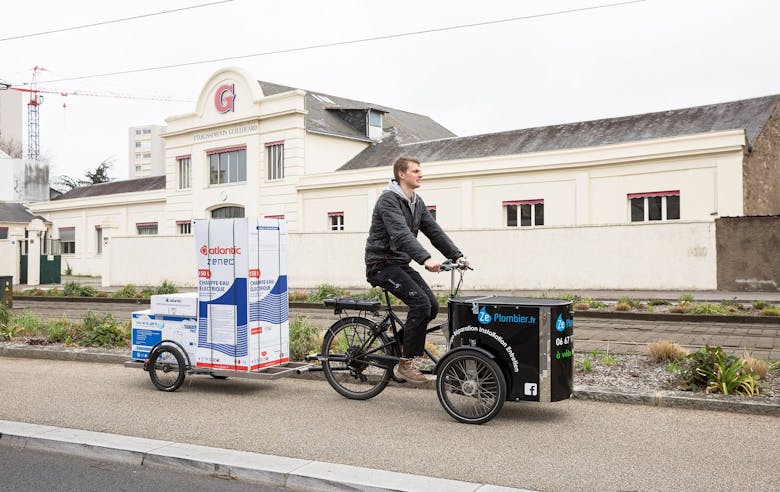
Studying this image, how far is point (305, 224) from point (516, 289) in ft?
44.2

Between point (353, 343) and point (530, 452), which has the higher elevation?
point (353, 343)

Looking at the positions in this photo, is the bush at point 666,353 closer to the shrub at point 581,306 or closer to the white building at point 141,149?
the shrub at point 581,306

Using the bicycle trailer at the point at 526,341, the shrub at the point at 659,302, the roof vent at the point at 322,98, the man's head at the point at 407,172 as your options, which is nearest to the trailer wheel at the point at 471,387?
the bicycle trailer at the point at 526,341

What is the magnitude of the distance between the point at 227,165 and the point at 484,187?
14871 millimetres

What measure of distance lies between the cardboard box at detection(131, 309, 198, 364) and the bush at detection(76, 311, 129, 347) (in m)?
2.50

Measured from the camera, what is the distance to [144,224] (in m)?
43.7

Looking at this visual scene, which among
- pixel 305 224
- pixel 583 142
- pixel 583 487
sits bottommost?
pixel 583 487

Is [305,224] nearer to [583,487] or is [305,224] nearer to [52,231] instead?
[52,231]

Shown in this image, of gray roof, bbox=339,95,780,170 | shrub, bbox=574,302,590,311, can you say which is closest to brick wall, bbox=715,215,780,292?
gray roof, bbox=339,95,780,170

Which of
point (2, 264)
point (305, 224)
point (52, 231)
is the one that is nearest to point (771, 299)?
point (305, 224)

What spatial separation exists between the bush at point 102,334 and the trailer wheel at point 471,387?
5722 mm

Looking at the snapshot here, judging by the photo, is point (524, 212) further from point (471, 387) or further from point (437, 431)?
point (437, 431)

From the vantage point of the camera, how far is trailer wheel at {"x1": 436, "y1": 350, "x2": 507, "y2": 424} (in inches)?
233

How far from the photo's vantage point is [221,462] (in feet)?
16.3
